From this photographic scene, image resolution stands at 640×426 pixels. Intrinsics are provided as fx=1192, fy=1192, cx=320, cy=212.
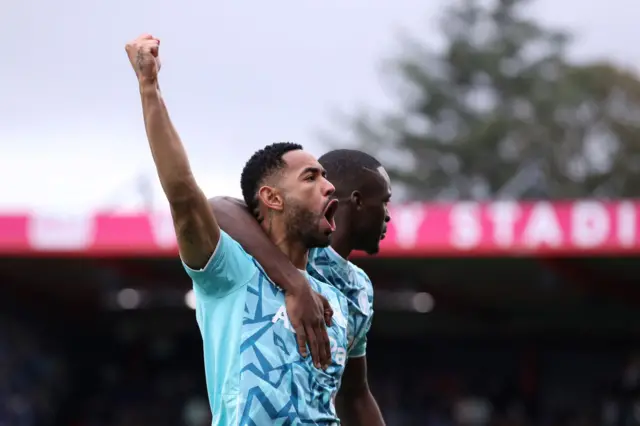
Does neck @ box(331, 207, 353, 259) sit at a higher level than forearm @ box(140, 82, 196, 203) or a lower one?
lower

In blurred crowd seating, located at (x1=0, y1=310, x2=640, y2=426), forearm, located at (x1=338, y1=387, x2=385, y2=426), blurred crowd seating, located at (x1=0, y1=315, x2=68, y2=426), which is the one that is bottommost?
blurred crowd seating, located at (x1=0, y1=310, x2=640, y2=426)

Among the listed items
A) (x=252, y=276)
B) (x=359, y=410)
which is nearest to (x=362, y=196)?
(x=359, y=410)

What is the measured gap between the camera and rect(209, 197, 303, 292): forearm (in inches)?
170

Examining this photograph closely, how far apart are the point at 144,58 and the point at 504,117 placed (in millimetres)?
40417

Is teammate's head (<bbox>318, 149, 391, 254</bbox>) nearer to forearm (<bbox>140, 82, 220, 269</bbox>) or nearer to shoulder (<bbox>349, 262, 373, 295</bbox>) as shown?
shoulder (<bbox>349, 262, 373, 295</bbox>)

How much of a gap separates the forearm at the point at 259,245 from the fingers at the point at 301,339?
15 centimetres

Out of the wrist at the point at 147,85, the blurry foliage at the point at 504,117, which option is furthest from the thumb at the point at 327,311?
the blurry foliage at the point at 504,117

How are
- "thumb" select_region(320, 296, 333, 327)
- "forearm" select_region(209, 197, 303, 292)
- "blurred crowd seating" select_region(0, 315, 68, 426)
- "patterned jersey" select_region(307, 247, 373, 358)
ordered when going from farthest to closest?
"blurred crowd seating" select_region(0, 315, 68, 426), "patterned jersey" select_region(307, 247, 373, 358), "thumb" select_region(320, 296, 333, 327), "forearm" select_region(209, 197, 303, 292)

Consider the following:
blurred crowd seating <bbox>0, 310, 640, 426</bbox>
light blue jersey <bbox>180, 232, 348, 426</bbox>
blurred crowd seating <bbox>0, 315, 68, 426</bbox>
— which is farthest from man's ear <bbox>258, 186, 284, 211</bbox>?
blurred crowd seating <bbox>0, 310, 640, 426</bbox>

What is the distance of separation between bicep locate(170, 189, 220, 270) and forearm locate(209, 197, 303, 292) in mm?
339

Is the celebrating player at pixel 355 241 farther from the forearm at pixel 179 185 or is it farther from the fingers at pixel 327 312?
the forearm at pixel 179 185

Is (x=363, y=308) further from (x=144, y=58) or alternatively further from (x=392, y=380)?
(x=392, y=380)

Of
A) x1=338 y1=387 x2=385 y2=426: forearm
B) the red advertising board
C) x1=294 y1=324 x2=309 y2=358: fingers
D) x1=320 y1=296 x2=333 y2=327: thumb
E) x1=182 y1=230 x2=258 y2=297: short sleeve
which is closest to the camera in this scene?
x1=182 y1=230 x2=258 y2=297: short sleeve

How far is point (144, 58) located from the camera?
3.96m
